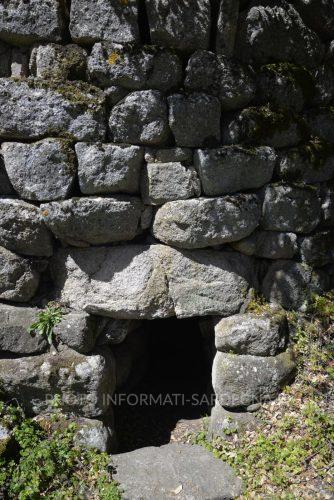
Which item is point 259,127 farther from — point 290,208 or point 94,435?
point 94,435

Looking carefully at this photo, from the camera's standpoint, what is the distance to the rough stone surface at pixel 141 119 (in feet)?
10.5

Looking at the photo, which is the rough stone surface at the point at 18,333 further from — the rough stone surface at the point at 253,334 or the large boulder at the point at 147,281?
the rough stone surface at the point at 253,334

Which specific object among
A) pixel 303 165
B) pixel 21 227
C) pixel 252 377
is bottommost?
pixel 252 377

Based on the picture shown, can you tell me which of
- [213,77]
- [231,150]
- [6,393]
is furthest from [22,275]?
[213,77]

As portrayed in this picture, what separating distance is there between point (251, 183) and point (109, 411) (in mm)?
2425

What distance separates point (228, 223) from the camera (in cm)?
344

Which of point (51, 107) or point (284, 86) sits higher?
point (284, 86)

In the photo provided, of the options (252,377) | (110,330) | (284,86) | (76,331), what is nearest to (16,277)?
(76,331)

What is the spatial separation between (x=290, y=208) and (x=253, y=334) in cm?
115

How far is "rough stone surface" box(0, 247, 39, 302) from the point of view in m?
3.43

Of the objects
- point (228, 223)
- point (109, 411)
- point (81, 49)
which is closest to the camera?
point (81, 49)

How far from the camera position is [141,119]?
3.24 metres

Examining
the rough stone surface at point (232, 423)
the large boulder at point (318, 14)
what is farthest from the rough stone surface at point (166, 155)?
the rough stone surface at point (232, 423)

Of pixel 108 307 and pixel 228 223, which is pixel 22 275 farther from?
pixel 228 223
